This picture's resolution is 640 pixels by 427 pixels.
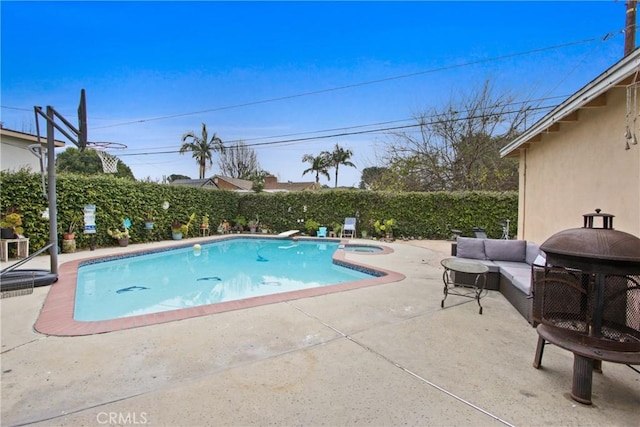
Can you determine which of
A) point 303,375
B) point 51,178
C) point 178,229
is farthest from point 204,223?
point 303,375

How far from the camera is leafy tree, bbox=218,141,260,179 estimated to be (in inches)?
1539

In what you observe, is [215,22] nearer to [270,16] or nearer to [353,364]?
[270,16]

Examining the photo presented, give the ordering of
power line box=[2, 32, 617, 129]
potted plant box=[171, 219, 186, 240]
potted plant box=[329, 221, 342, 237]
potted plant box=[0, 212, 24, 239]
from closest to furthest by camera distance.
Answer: potted plant box=[0, 212, 24, 239], power line box=[2, 32, 617, 129], potted plant box=[171, 219, 186, 240], potted plant box=[329, 221, 342, 237]

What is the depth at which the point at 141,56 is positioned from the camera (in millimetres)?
14125

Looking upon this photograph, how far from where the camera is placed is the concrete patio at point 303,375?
2215 mm

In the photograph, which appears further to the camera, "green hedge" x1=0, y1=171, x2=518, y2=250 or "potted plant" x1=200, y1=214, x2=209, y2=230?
"potted plant" x1=200, y1=214, x2=209, y2=230

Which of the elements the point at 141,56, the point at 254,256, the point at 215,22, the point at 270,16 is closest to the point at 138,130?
the point at 141,56

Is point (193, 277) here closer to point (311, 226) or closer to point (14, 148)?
point (311, 226)

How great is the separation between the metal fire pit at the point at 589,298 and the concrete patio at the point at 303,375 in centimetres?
32

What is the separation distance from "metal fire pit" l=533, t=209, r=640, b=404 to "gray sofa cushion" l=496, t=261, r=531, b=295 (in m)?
1.50

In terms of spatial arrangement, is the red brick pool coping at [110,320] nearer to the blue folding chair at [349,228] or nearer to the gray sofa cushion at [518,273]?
the gray sofa cushion at [518,273]

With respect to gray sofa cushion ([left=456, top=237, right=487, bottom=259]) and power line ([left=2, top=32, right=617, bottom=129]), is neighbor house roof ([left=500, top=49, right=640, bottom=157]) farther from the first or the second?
power line ([left=2, top=32, right=617, bottom=129])

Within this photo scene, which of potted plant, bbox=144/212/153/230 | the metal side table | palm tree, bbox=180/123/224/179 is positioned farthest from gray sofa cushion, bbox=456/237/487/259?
palm tree, bbox=180/123/224/179

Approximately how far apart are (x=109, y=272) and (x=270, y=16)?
10.7m
